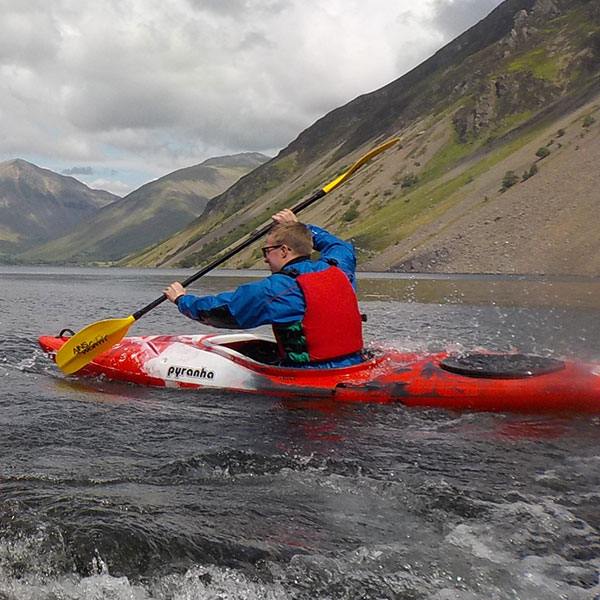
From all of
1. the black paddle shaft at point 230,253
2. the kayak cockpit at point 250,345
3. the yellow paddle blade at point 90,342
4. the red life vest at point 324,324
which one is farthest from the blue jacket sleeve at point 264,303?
the yellow paddle blade at point 90,342

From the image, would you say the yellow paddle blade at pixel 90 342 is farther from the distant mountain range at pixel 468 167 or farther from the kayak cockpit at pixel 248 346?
the distant mountain range at pixel 468 167

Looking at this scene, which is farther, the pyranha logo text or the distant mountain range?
the distant mountain range

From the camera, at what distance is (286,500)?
4.87 meters

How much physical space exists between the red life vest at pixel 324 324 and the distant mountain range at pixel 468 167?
1814 inches

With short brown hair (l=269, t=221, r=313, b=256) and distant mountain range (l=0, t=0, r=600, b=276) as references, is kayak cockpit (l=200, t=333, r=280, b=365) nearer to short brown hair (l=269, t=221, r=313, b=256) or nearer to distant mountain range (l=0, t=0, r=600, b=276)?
short brown hair (l=269, t=221, r=313, b=256)

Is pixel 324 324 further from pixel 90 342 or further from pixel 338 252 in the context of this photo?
pixel 90 342

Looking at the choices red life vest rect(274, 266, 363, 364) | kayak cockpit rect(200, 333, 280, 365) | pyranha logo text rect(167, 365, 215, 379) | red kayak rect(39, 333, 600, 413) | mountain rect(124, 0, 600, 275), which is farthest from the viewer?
mountain rect(124, 0, 600, 275)

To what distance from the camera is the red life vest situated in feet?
25.4

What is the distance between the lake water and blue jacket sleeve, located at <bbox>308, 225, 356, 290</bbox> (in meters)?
2.06

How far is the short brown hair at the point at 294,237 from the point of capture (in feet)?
25.9

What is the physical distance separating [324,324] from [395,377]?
120 cm

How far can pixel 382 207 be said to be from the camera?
95875 mm

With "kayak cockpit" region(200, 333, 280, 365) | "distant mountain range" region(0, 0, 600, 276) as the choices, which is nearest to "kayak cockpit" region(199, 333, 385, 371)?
"kayak cockpit" region(200, 333, 280, 365)

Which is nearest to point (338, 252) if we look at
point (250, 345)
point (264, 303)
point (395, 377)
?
point (264, 303)
